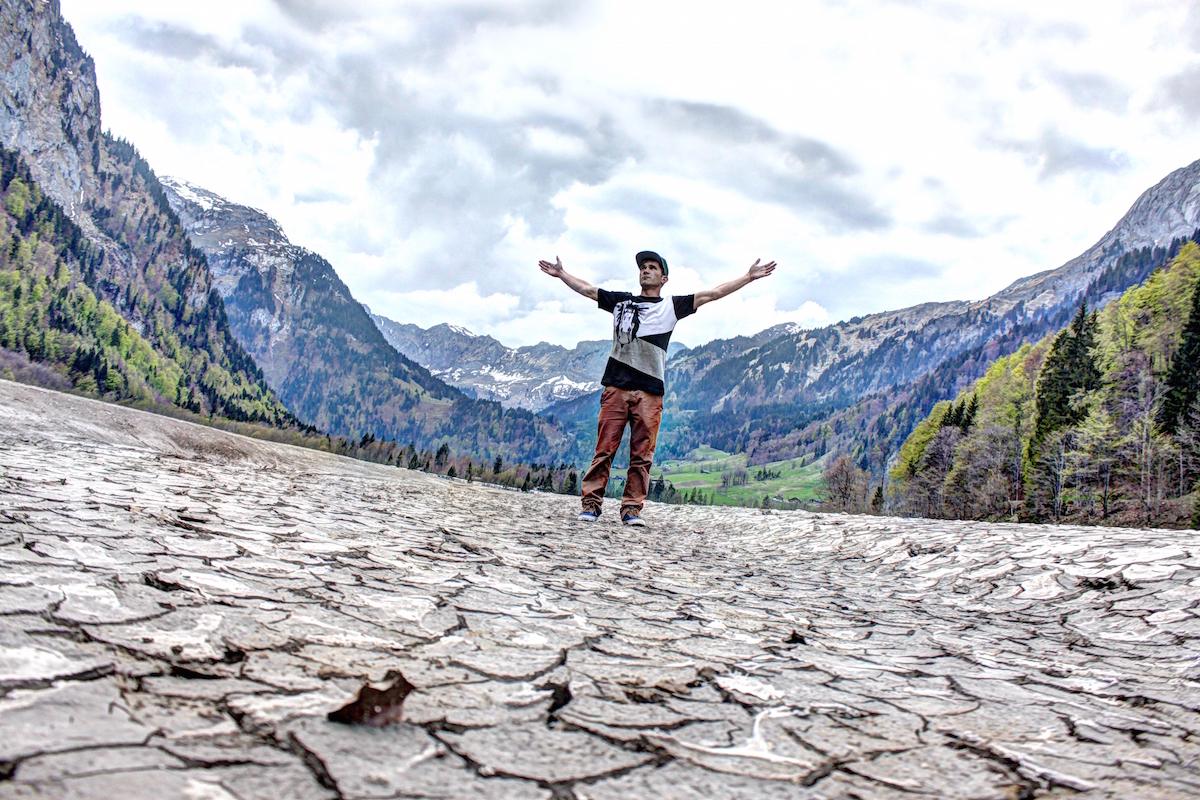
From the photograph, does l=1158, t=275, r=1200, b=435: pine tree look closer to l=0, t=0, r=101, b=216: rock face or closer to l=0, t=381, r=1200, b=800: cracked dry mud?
l=0, t=381, r=1200, b=800: cracked dry mud

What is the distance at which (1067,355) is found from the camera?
182 ft

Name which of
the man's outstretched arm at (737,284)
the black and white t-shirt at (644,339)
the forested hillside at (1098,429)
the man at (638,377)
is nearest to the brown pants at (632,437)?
the man at (638,377)

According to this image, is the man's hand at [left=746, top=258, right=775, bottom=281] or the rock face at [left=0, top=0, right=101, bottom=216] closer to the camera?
the man's hand at [left=746, top=258, right=775, bottom=281]

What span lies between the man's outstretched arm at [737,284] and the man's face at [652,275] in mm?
626

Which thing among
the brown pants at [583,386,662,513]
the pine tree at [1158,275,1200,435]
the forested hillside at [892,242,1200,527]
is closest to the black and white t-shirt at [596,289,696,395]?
the brown pants at [583,386,662,513]

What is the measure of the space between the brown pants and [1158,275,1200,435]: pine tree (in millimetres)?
52287

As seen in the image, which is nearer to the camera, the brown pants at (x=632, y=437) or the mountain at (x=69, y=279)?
the brown pants at (x=632, y=437)

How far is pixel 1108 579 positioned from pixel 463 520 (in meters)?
5.62

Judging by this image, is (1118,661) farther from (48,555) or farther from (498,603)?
(48,555)

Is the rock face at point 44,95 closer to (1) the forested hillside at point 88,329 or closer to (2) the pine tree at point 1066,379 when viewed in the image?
(1) the forested hillside at point 88,329

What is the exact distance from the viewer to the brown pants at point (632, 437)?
26.8 ft

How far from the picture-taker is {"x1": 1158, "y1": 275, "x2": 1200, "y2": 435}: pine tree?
42812 millimetres

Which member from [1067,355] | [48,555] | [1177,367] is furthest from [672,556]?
[1067,355]

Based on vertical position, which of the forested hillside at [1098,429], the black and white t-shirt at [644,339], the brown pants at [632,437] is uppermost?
the forested hillside at [1098,429]
